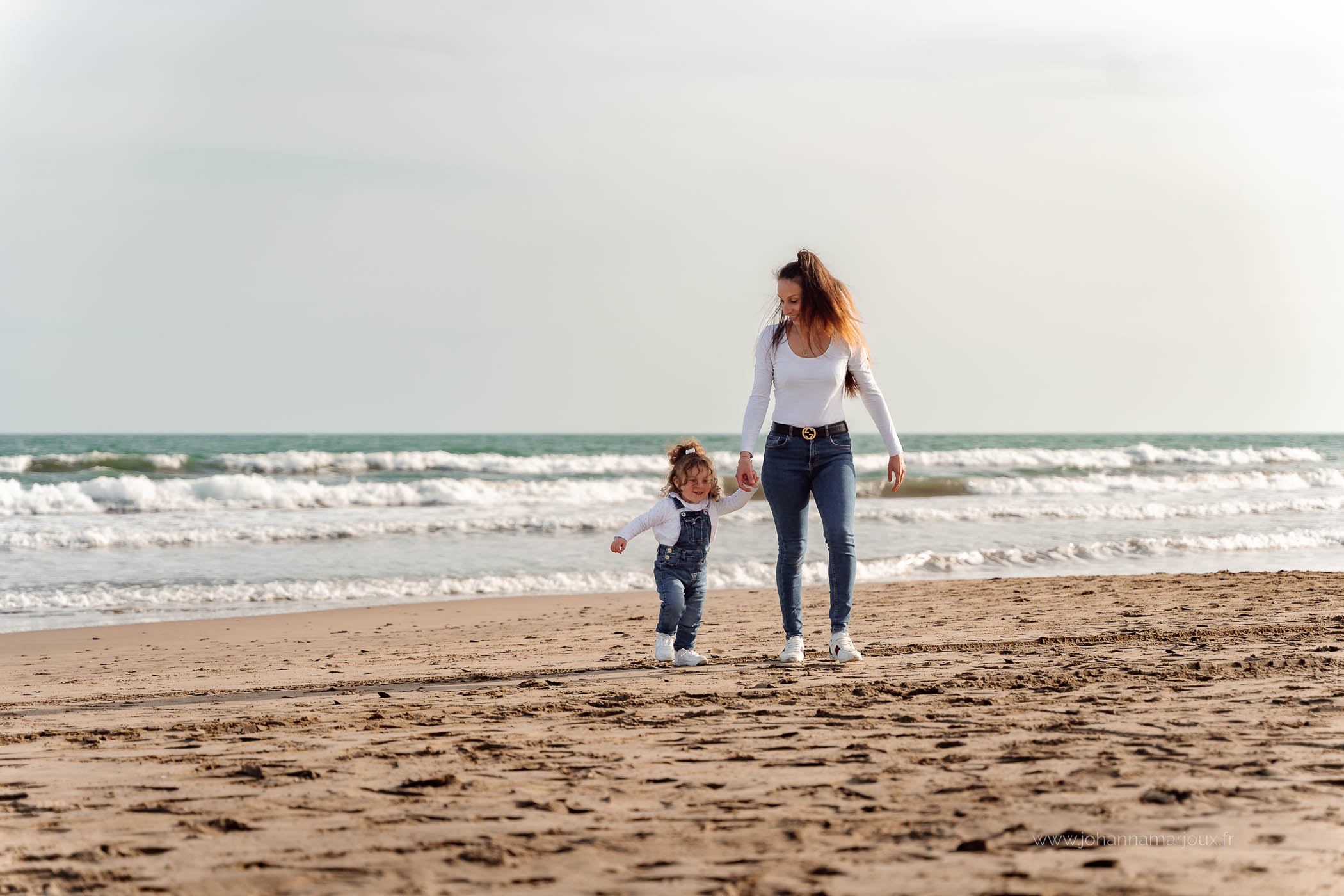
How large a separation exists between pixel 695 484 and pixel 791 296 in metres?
1.07

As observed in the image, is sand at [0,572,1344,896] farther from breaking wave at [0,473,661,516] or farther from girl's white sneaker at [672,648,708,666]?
breaking wave at [0,473,661,516]

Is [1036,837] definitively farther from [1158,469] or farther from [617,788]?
[1158,469]

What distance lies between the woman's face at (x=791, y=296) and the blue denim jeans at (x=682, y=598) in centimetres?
139

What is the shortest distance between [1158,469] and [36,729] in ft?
104

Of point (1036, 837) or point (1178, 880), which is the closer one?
point (1178, 880)

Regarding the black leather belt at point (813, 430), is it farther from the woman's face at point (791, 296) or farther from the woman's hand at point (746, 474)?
the woman's face at point (791, 296)

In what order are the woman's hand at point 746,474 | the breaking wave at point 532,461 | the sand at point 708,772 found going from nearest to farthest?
1. the sand at point 708,772
2. the woman's hand at point 746,474
3. the breaking wave at point 532,461

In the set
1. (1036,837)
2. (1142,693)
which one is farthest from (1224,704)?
(1036,837)

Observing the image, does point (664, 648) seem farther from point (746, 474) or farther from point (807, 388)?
point (807, 388)

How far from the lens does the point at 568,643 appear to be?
668 centimetres

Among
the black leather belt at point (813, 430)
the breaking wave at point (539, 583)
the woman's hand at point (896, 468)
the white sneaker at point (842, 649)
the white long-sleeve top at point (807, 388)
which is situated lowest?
the breaking wave at point (539, 583)

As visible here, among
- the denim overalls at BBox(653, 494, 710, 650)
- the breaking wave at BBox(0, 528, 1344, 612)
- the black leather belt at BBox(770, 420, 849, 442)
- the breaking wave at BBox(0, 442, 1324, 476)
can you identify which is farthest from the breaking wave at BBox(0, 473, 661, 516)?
the black leather belt at BBox(770, 420, 849, 442)

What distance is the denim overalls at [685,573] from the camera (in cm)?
532

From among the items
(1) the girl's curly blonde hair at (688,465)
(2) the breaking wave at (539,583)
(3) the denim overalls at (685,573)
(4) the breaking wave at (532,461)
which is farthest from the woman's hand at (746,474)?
(4) the breaking wave at (532,461)
